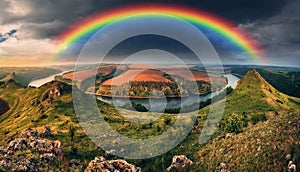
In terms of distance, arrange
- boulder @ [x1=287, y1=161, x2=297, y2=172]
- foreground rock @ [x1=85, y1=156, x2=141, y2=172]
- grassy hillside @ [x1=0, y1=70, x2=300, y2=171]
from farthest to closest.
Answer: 1. foreground rock @ [x1=85, y1=156, x2=141, y2=172]
2. grassy hillside @ [x1=0, y1=70, x2=300, y2=171]
3. boulder @ [x1=287, y1=161, x2=297, y2=172]

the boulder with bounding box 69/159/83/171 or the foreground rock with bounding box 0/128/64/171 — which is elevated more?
the foreground rock with bounding box 0/128/64/171

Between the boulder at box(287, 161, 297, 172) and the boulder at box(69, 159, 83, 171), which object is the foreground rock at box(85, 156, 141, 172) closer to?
the boulder at box(69, 159, 83, 171)

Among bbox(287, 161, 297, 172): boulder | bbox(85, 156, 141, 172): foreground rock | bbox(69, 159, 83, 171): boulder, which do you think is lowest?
bbox(69, 159, 83, 171): boulder

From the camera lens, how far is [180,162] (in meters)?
53.7

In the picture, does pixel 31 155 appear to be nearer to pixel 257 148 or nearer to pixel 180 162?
pixel 180 162

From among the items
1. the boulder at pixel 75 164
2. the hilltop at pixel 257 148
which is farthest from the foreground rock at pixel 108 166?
the hilltop at pixel 257 148

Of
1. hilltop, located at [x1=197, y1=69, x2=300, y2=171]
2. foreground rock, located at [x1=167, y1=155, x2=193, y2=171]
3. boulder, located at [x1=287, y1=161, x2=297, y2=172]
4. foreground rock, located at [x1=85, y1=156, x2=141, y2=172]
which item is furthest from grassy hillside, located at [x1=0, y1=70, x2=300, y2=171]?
foreground rock, located at [x1=85, y1=156, x2=141, y2=172]

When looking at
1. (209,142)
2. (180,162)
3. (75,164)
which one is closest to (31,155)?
(75,164)

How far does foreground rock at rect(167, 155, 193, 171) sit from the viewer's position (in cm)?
5306

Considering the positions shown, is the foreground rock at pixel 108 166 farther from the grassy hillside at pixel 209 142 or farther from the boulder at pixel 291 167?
the boulder at pixel 291 167

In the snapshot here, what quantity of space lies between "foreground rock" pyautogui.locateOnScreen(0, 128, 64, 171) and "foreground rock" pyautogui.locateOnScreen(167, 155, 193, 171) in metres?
24.7

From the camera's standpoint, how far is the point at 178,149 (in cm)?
6194

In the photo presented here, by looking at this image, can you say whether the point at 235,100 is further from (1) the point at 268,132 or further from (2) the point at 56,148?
(2) the point at 56,148

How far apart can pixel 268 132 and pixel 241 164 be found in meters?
11.1
